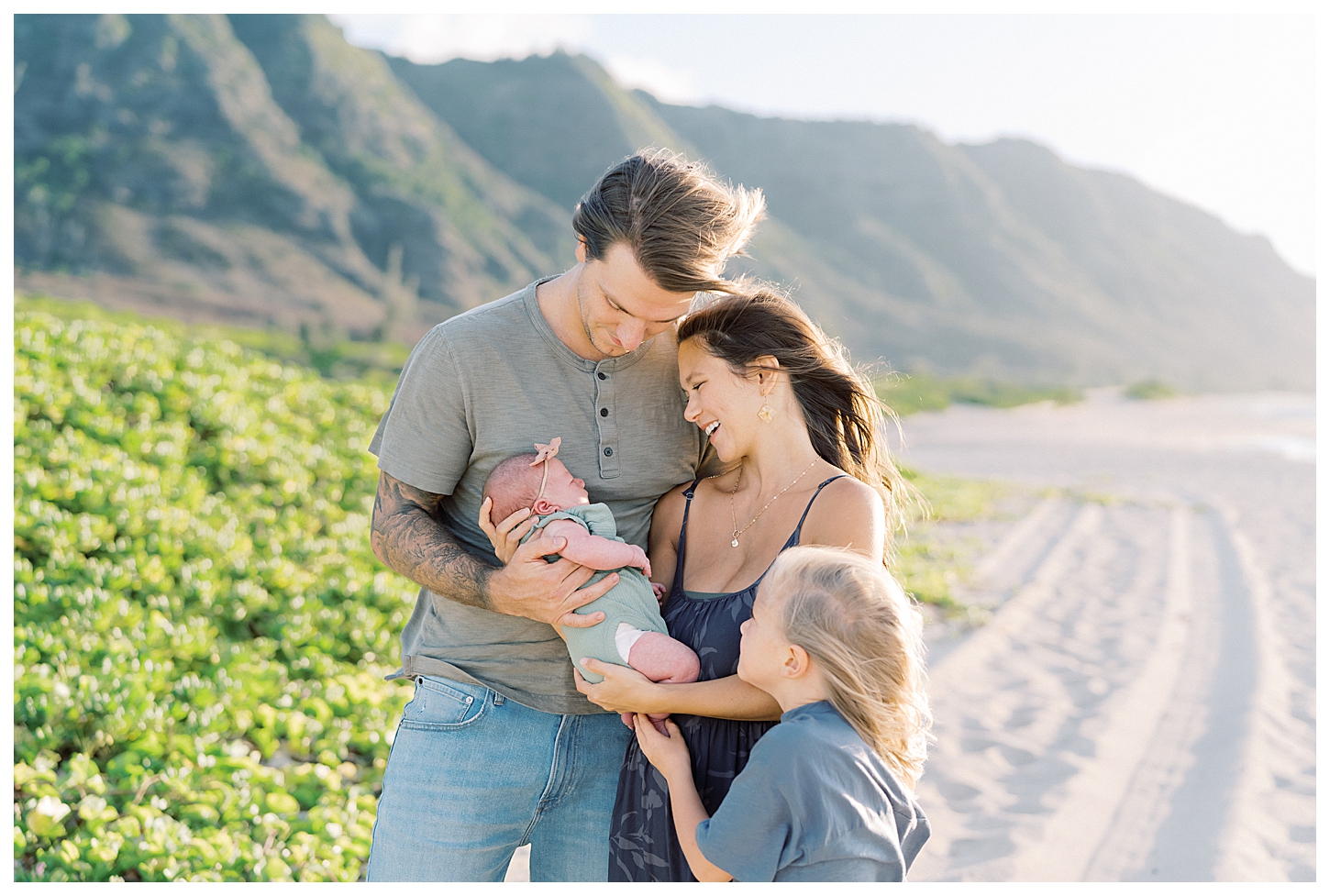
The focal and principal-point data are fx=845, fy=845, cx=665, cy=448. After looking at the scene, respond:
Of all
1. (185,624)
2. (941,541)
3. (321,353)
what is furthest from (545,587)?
(321,353)

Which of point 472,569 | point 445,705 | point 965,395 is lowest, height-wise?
point 965,395

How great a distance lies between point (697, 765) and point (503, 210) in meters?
61.8

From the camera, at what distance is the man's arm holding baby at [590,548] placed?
77.4 inches

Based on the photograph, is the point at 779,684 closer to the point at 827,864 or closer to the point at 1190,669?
the point at 827,864

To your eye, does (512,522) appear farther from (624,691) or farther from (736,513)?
(736,513)

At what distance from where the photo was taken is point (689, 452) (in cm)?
235

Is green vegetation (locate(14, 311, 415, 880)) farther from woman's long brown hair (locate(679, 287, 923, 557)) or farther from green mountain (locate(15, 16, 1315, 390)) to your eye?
green mountain (locate(15, 16, 1315, 390))

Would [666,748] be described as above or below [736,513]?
below

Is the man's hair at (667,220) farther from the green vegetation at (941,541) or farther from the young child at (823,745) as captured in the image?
the green vegetation at (941,541)

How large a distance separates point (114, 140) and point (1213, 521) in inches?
1900

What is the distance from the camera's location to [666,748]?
190 cm


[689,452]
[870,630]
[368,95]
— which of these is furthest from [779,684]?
[368,95]

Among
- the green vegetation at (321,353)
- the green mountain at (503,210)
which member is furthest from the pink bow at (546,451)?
the green vegetation at (321,353)

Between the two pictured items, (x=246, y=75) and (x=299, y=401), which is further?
(x=246, y=75)
